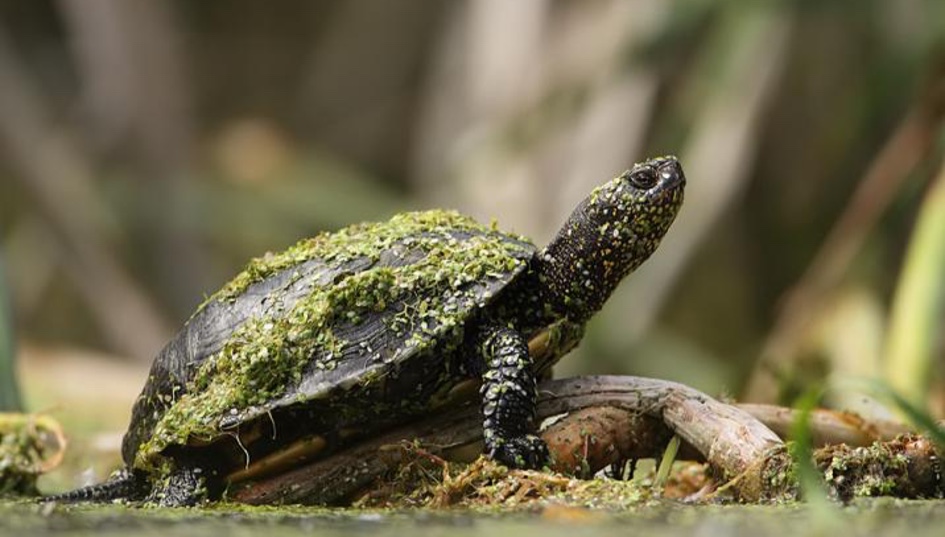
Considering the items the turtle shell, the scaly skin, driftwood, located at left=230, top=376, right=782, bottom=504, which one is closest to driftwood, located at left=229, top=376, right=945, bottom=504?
driftwood, located at left=230, top=376, right=782, bottom=504

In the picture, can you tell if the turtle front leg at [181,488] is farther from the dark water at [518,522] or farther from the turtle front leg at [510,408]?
the turtle front leg at [510,408]

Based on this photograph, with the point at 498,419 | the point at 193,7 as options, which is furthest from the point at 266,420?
the point at 193,7

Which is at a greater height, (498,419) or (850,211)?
(850,211)

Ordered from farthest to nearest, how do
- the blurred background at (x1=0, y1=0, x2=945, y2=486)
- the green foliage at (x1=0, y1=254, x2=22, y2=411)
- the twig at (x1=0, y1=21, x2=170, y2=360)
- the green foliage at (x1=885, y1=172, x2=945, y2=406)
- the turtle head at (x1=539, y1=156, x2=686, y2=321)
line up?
1. the twig at (x1=0, y1=21, x2=170, y2=360)
2. the blurred background at (x1=0, y1=0, x2=945, y2=486)
3. the green foliage at (x1=885, y1=172, x2=945, y2=406)
4. the green foliage at (x1=0, y1=254, x2=22, y2=411)
5. the turtle head at (x1=539, y1=156, x2=686, y2=321)

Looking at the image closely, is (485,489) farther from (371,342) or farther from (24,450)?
(24,450)

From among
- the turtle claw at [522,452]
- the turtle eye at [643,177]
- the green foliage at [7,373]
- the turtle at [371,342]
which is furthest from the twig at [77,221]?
the turtle claw at [522,452]

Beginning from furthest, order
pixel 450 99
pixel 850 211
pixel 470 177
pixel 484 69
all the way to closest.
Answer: pixel 450 99
pixel 484 69
pixel 470 177
pixel 850 211

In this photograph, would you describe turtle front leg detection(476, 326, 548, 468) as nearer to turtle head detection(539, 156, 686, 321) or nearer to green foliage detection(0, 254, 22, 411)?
turtle head detection(539, 156, 686, 321)

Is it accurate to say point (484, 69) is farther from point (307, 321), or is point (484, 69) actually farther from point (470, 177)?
point (307, 321)
